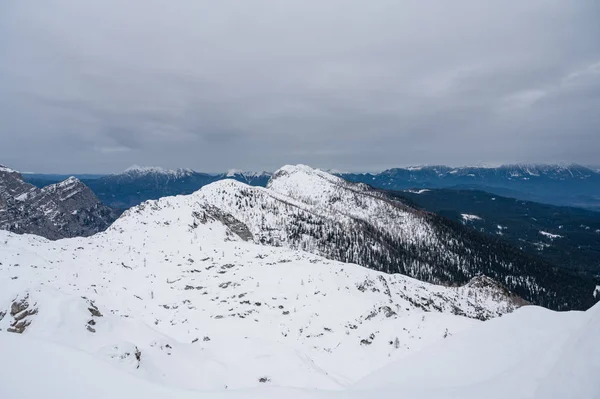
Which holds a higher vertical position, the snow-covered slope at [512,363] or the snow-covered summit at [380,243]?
the snow-covered slope at [512,363]

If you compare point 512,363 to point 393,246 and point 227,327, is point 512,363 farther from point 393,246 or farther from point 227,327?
point 393,246

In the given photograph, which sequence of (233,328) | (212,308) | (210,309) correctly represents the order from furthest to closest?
(212,308)
(210,309)
(233,328)

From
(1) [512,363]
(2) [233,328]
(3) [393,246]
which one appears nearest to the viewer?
(1) [512,363]

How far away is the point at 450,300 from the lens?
46.2 meters

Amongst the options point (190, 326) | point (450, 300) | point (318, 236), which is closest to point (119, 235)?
point (190, 326)

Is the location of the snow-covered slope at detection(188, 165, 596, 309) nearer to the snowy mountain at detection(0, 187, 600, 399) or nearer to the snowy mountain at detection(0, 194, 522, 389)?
the snowy mountain at detection(0, 194, 522, 389)

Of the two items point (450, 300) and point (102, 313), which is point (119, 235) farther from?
point (450, 300)

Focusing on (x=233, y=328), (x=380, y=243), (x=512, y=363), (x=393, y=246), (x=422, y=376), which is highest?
(x=512, y=363)

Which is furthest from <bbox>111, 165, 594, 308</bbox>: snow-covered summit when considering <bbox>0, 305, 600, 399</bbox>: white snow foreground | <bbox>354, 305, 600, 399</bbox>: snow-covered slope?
<bbox>354, 305, 600, 399</bbox>: snow-covered slope

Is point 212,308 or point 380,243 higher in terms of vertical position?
point 212,308

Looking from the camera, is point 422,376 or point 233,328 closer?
point 422,376

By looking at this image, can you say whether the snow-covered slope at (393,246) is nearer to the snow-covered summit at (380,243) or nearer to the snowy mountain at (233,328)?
the snow-covered summit at (380,243)

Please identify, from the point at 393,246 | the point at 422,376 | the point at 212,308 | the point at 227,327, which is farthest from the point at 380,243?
the point at 422,376

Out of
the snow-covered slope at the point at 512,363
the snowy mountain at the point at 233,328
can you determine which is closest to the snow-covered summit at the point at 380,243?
the snowy mountain at the point at 233,328
